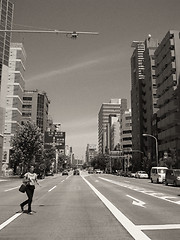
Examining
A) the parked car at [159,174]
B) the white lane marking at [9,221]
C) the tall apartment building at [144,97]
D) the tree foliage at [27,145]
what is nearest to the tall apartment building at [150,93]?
the tall apartment building at [144,97]

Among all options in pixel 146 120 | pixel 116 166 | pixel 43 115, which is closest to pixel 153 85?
pixel 146 120

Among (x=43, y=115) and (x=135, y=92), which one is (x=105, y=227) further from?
(x=43, y=115)

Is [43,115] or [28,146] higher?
[43,115]

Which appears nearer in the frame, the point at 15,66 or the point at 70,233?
the point at 70,233

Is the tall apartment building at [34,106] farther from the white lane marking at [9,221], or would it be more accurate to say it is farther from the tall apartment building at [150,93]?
the white lane marking at [9,221]

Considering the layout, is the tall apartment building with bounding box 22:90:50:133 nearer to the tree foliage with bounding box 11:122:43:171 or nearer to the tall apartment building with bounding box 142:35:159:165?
the tall apartment building with bounding box 142:35:159:165

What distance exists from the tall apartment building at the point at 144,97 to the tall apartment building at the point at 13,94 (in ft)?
135

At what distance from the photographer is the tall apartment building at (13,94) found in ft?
291

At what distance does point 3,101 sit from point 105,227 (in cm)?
6889

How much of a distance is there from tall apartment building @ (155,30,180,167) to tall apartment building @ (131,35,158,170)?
30.9 feet

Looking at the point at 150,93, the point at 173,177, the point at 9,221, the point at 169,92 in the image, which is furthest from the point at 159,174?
the point at 150,93

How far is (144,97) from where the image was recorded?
309ft

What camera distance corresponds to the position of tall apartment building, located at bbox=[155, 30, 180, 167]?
61.8 metres

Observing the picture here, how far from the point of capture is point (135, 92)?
10169 cm
